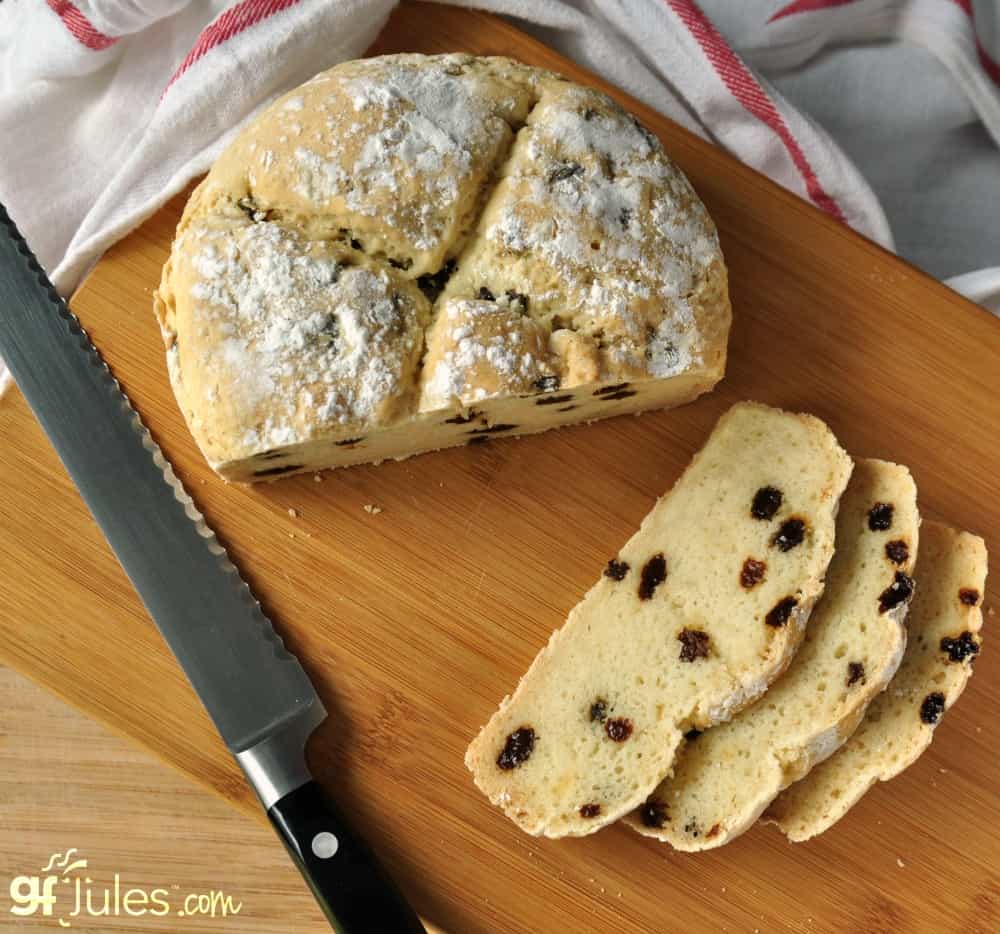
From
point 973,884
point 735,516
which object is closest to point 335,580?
point 735,516

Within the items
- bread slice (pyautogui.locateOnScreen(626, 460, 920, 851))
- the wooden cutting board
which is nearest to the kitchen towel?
the wooden cutting board

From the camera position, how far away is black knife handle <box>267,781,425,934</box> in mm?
2359

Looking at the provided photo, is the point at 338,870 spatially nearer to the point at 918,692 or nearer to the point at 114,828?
the point at 114,828

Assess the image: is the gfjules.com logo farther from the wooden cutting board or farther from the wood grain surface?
the wooden cutting board

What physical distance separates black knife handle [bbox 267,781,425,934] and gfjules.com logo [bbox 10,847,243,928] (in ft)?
2.69

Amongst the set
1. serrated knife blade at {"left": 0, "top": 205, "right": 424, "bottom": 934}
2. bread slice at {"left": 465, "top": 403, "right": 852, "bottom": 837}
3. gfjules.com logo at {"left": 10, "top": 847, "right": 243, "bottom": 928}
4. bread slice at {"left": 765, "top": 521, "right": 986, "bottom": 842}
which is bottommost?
gfjules.com logo at {"left": 10, "top": 847, "right": 243, "bottom": 928}

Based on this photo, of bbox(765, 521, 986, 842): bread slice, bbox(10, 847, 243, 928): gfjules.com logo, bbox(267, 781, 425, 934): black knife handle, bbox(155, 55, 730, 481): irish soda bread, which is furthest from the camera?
bbox(10, 847, 243, 928): gfjules.com logo

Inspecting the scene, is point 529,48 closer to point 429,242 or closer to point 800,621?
point 429,242

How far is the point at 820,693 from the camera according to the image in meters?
2.46

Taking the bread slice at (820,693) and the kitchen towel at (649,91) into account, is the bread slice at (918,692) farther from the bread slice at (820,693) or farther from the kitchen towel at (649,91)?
the kitchen towel at (649,91)

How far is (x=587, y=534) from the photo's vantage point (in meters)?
2.62

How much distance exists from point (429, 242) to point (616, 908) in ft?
5.57

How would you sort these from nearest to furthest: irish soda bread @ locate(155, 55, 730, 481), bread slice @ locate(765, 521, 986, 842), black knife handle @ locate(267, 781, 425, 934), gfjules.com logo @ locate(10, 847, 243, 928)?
1. irish soda bread @ locate(155, 55, 730, 481)
2. black knife handle @ locate(267, 781, 425, 934)
3. bread slice @ locate(765, 521, 986, 842)
4. gfjules.com logo @ locate(10, 847, 243, 928)

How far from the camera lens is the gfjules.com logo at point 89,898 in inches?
119
